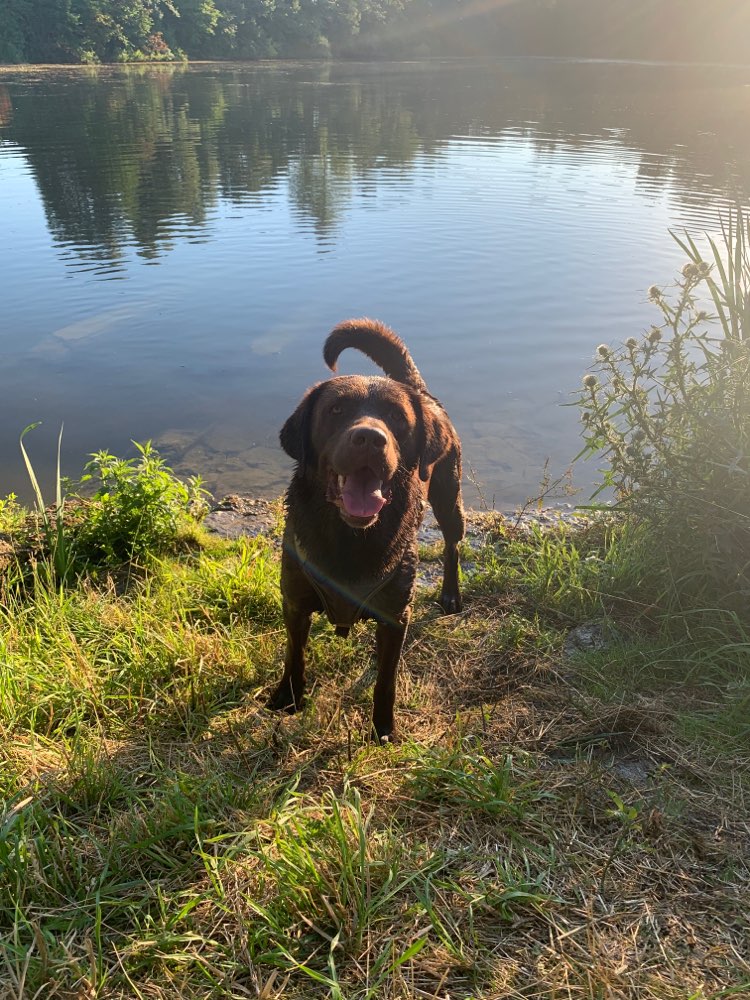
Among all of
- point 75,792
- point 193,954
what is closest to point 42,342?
point 75,792

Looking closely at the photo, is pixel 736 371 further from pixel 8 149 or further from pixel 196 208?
pixel 8 149

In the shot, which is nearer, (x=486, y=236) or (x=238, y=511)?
(x=238, y=511)

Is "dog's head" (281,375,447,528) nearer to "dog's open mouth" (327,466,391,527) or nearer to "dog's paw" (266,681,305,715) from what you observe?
"dog's open mouth" (327,466,391,527)

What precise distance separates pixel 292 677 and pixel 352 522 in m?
0.93

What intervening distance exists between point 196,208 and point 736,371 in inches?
573

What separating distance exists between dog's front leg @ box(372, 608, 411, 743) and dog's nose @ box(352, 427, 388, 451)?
83 cm

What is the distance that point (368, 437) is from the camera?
8.34 ft

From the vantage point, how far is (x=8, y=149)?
20.5 meters

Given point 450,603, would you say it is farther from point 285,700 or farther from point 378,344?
point 378,344

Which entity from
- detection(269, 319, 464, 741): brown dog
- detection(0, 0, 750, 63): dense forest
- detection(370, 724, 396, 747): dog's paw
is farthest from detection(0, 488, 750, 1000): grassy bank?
detection(0, 0, 750, 63): dense forest

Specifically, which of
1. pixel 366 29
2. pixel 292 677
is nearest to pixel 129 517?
pixel 292 677

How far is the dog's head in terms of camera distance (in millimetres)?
2613

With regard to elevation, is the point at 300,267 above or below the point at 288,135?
below

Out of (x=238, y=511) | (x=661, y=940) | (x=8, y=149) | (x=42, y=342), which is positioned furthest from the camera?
(x=8, y=149)
